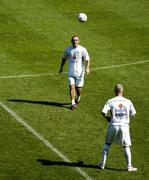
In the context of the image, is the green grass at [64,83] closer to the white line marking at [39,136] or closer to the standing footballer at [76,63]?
the white line marking at [39,136]

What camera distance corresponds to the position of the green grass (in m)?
19.2

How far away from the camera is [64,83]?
2653 centimetres

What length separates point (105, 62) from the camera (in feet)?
96.1

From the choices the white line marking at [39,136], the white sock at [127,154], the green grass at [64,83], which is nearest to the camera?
the white sock at [127,154]

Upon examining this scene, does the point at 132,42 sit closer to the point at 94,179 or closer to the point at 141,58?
the point at 141,58

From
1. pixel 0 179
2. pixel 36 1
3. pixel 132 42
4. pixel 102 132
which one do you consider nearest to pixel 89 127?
pixel 102 132

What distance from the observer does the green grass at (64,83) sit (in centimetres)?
1925

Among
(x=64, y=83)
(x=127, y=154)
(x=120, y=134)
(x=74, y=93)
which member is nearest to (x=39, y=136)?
(x=74, y=93)

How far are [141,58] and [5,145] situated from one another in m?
11.6

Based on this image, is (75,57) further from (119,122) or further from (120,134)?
(120,134)

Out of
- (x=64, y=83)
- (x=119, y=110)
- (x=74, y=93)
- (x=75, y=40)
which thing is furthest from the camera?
(x=64, y=83)

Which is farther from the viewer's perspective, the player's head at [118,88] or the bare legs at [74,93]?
the bare legs at [74,93]

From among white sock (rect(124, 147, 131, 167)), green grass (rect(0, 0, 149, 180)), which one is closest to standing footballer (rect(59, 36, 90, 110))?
green grass (rect(0, 0, 149, 180))

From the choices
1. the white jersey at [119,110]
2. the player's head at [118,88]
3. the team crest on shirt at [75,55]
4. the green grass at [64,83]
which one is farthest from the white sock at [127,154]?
the team crest on shirt at [75,55]
